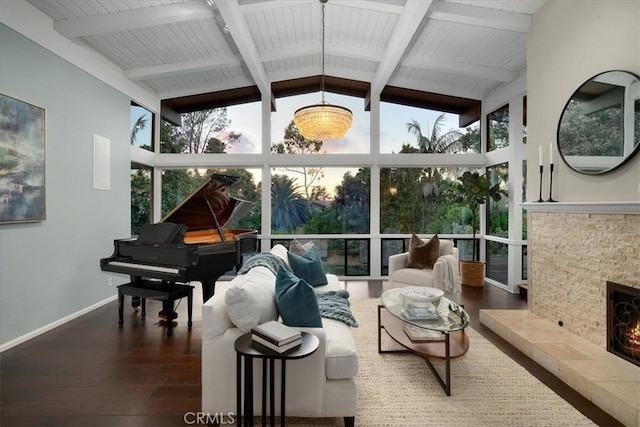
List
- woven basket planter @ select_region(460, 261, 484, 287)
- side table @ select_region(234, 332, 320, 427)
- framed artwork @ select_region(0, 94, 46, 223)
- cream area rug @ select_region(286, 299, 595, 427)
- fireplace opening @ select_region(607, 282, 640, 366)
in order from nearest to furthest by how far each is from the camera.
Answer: side table @ select_region(234, 332, 320, 427) < cream area rug @ select_region(286, 299, 595, 427) < fireplace opening @ select_region(607, 282, 640, 366) < framed artwork @ select_region(0, 94, 46, 223) < woven basket planter @ select_region(460, 261, 484, 287)

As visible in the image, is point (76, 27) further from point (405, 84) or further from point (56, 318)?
point (405, 84)

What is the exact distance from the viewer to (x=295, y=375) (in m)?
1.98

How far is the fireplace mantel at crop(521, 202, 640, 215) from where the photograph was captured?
2564 mm

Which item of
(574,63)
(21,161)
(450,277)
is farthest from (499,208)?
(21,161)

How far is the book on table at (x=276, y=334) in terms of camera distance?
5.58ft

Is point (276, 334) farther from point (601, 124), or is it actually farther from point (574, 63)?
point (574, 63)

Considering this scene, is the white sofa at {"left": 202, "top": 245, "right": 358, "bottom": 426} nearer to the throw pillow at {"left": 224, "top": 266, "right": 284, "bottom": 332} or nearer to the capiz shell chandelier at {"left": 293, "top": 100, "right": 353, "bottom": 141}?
the throw pillow at {"left": 224, "top": 266, "right": 284, "bottom": 332}

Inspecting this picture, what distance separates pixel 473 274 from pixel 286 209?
142 inches

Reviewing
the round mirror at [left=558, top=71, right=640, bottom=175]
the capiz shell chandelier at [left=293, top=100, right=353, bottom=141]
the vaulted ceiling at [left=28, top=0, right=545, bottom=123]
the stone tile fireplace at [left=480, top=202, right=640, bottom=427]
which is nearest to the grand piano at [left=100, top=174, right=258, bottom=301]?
the capiz shell chandelier at [left=293, top=100, right=353, bottom=141]

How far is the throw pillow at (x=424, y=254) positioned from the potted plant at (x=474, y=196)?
1135mm

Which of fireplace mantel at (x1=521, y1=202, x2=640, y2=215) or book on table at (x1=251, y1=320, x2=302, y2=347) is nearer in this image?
book on table at (x1=251, y1=320, x2=302, y2=347)

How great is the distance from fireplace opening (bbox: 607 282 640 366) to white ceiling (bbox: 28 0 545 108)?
3.13m

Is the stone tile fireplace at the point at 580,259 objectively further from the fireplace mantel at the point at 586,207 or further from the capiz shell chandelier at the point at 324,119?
the capiz shell chandelier at the point at 324,119

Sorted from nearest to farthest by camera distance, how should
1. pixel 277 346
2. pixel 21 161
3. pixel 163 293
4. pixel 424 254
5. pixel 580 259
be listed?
1. pixel 277 346
2. pixel 580 259
3. pixel 21 161
4. pixel 163 293
5. pixel 424 254
